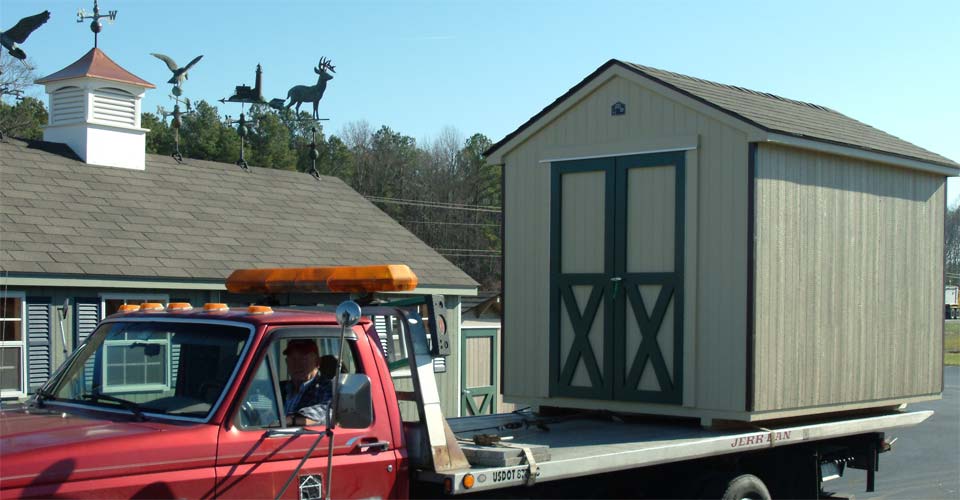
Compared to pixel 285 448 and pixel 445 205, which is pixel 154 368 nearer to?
pixel 285 448

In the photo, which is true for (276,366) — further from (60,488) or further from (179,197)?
(179,197)

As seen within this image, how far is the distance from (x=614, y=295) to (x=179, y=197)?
502 inches

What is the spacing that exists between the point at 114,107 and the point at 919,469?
48.2 feet

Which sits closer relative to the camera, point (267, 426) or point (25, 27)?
point (267, 426)

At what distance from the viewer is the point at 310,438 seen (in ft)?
17.7

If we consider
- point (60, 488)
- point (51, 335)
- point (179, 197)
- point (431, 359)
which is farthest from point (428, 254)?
point (60, 488)

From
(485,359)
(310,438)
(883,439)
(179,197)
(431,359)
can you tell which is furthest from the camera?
(485,359)

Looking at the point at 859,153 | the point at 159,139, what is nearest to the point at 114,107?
the point at 859,153

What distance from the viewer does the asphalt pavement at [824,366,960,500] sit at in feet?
42.3

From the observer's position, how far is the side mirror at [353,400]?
16.5 ft

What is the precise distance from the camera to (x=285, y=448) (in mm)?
5266

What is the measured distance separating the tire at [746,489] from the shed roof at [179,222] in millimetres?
10370

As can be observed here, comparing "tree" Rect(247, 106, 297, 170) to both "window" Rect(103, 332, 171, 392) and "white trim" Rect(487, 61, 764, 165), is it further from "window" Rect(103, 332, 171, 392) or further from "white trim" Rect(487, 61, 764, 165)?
"window" Rect(103, 332, 171, 392)

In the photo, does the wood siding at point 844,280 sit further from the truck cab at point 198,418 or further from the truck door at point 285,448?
the truck cab at point 198,418
